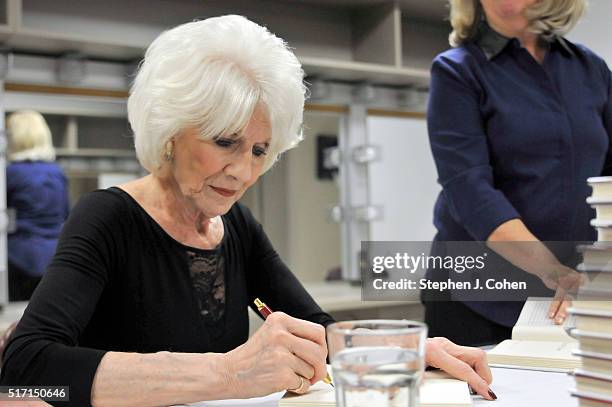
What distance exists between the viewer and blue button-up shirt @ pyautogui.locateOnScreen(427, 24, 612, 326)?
1.59 m

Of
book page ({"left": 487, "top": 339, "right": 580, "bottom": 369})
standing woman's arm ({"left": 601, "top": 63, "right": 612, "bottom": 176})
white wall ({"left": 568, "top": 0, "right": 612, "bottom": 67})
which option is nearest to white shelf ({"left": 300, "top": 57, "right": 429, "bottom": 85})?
white wall ({"left": 568, "top": 0, "right": 612, "bottom": 67})

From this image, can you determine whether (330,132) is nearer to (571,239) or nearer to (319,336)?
(571,239)

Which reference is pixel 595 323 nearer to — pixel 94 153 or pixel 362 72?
pixel 94 153

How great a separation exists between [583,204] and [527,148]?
0.59 feet

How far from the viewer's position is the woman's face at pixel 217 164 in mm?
1381

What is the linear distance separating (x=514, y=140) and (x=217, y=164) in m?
0.66

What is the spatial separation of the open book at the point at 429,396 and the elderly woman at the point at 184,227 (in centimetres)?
8

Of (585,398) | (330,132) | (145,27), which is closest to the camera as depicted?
(585,398)

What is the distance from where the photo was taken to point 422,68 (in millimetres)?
3746

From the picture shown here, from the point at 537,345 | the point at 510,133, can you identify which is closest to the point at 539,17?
the point at 510,133

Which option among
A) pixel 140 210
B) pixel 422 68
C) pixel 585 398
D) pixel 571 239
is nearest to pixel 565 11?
pixel 571 239

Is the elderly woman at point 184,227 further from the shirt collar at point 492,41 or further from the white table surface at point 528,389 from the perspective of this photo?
the shirt collar at point 492,41

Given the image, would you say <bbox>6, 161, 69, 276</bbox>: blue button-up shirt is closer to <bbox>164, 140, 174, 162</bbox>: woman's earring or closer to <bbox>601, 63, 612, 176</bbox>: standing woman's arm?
<bbox>164, 140, 174, 162</bbox>: woman's earring

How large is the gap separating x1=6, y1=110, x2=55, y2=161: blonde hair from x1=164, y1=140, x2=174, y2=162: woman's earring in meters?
1.36
